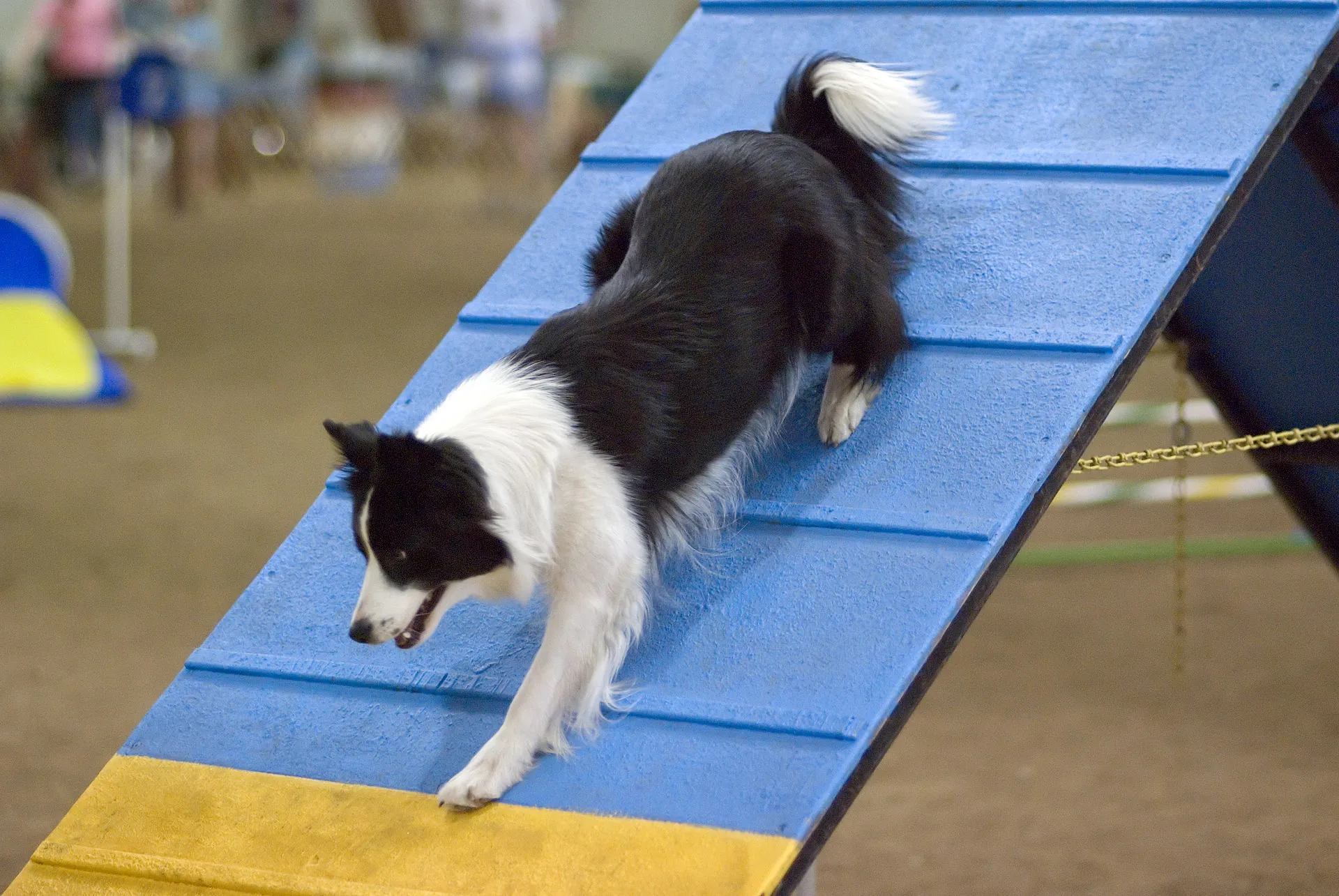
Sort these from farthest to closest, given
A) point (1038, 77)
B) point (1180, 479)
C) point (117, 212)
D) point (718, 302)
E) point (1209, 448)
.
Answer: point (117, 212) → point (1180, 479) → point (1038, 77) → point (1209, 448) → point (718, 302)

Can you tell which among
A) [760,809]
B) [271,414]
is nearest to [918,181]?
[760,809]

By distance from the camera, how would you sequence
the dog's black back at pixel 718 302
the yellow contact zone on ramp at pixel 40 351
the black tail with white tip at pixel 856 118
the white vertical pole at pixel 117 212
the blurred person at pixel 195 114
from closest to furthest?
1. the dog's black back at pixel 718 302
2. the black tail with white tip at pixel 856 118
3. the yellow contact zone on ramp at pixel 40 351
4. the white vertical pole at pixel 117 212
5. the blurred person at pixel 195 114

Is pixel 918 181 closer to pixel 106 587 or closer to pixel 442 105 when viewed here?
pixel 106 587

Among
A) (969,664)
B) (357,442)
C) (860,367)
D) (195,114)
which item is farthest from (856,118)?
(195,114)

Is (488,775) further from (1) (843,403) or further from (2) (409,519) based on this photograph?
(1) (843,403)

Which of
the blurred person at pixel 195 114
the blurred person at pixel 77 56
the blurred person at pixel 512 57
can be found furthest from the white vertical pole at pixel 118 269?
the blurred person at pixel 512 57

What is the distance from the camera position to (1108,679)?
12.4ft

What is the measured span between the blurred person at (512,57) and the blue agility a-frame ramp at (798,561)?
881 centimetres

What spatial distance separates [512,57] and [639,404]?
32.4 ft

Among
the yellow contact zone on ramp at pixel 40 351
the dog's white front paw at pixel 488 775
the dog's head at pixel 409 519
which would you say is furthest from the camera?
the yellow contact zone on ramp at pixel 40 351

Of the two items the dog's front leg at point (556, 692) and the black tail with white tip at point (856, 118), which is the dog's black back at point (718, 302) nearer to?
the black tail with white tip at point (856, 118)

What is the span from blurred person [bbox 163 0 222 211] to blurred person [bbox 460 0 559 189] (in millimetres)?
2202

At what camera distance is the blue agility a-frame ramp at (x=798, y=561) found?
180 centimetres

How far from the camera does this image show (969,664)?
3.93 m
